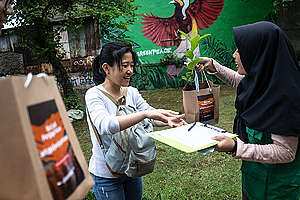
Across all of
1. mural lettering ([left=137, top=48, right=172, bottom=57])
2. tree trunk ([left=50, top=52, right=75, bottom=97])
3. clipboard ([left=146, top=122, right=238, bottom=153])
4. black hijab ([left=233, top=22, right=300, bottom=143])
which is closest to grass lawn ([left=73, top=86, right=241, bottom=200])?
clipboard ([left=146, top=122, right=238, bottom=153])

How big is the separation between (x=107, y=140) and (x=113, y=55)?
0.61m

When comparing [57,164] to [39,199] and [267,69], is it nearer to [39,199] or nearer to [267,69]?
[39,199]

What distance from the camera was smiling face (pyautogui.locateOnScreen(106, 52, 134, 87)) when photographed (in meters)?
1.79

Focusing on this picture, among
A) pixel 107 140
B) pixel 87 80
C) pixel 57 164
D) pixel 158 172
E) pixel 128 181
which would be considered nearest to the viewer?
pixel 57 164

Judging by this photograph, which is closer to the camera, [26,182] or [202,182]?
[26,182]

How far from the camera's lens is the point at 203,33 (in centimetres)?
1025

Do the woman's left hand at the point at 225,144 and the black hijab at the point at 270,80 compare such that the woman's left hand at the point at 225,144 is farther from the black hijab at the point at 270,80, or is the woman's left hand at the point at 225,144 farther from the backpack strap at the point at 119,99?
the backpack strap at the point at 119,99

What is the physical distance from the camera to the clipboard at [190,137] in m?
1.37

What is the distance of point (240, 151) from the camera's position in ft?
4.84

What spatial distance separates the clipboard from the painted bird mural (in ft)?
29.4

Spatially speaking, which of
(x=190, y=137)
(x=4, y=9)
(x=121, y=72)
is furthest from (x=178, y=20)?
(x=4, y=9)

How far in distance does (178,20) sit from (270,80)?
9340 millimetres

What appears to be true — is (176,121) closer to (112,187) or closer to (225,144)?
(225,144)

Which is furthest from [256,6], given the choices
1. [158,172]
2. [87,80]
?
[158,172]
